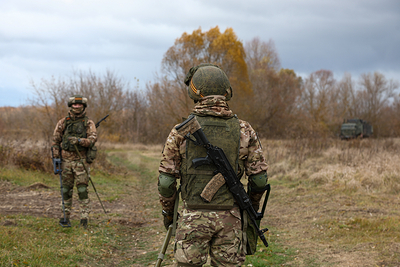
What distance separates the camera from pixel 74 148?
21.8ft

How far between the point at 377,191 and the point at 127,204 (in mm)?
7439

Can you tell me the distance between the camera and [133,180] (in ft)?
49.6

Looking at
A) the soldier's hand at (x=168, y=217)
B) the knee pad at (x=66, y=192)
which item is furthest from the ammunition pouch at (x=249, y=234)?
the knee pad at (x=66, y=192)

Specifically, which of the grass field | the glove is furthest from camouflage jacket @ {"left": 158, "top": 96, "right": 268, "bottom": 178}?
the glove

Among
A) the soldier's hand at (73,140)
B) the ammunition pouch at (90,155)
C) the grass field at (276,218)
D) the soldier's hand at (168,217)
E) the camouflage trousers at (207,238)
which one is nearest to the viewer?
the camouflage trousers at (207,238)

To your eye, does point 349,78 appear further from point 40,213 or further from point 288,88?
point 40,213

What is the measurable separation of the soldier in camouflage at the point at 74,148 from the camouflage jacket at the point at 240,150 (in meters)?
4.06

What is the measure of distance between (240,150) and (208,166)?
0.36m

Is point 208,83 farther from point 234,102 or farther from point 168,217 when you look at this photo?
point 234,102

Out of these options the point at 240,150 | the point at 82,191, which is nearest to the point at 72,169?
the point at 82,191

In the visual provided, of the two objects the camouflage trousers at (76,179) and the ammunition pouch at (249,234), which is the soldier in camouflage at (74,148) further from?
the ammunition pouch at (249,234)

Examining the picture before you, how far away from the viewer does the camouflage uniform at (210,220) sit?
2908mm

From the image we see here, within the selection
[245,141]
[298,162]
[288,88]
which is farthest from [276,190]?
[288,88]

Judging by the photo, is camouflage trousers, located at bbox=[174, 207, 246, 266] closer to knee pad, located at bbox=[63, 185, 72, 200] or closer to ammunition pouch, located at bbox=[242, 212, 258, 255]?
ammunition pouch, located at bbox=[242, 212, 258, 255]
